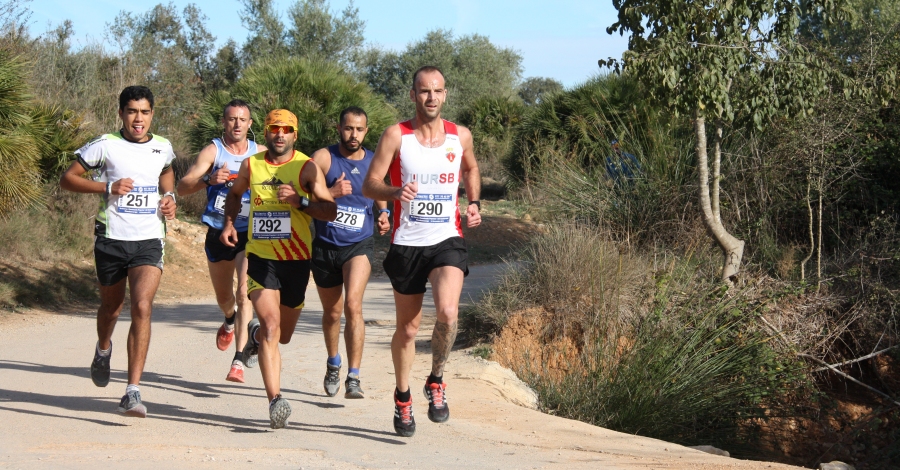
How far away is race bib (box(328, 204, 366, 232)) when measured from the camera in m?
6.79

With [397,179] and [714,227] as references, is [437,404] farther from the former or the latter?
[714,227]

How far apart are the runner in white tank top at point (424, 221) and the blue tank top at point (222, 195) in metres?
1.92

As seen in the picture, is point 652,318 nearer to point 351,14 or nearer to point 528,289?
point 528,289

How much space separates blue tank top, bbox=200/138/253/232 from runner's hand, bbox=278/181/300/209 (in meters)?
1.31

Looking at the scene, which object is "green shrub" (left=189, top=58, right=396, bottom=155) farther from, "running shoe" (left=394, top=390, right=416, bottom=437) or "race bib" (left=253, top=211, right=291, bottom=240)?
"running shoe" (left=394, top=390, right=416, bottom=437)

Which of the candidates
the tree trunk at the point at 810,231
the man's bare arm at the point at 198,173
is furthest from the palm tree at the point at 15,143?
the tree trunk at the point at 810,231

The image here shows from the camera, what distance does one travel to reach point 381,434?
5883mm

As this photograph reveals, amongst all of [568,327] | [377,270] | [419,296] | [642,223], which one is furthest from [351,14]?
[419,296]


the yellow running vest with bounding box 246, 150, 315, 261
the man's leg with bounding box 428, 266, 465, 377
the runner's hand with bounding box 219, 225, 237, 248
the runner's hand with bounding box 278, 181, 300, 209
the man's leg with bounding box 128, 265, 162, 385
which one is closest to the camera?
the man's leg with bounding box 428, 266, 465, 377

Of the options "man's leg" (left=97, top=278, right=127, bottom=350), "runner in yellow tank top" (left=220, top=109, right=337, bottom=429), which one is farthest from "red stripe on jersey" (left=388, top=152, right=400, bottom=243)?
"man's leg" (left=97, top=278, right=127, bottom=350)

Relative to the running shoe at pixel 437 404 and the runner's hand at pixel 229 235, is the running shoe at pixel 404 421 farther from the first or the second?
the runner's hand at pixel 229 235

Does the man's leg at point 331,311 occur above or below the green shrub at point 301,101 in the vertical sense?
below

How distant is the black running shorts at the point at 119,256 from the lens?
6.31 metres

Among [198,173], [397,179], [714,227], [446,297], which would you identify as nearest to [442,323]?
[446,297]
